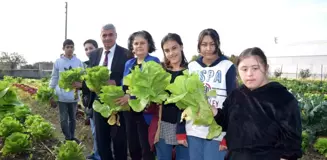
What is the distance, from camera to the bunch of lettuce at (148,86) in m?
2.42

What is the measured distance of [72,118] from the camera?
6008mm

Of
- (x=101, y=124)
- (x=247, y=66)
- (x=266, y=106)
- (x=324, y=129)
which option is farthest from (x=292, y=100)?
(x=324, y=129)

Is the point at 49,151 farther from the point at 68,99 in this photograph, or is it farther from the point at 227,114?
the point at 227,114

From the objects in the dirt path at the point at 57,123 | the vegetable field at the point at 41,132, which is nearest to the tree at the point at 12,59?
the dirt path at the point at 57,123

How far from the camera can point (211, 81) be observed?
296cm

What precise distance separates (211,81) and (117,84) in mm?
1550

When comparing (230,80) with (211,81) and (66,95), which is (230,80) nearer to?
(211,81)

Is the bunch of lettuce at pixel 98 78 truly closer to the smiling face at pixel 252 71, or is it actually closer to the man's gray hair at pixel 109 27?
the man's gray hair at pixel 109 27

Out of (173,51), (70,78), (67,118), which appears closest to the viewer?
(173,51)

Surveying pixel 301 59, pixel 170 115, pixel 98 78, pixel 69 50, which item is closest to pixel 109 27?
pixel 98 78

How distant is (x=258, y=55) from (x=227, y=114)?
509 millimetres

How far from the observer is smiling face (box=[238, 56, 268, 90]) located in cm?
224

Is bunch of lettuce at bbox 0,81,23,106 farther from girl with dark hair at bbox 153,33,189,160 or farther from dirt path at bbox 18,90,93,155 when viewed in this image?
dirt path at bbox 18,90,93,155

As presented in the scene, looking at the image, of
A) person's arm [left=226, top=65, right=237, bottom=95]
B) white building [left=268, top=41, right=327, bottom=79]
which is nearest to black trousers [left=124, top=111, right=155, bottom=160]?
person's arm [left=226, top=65, right=237, bottom=95]
